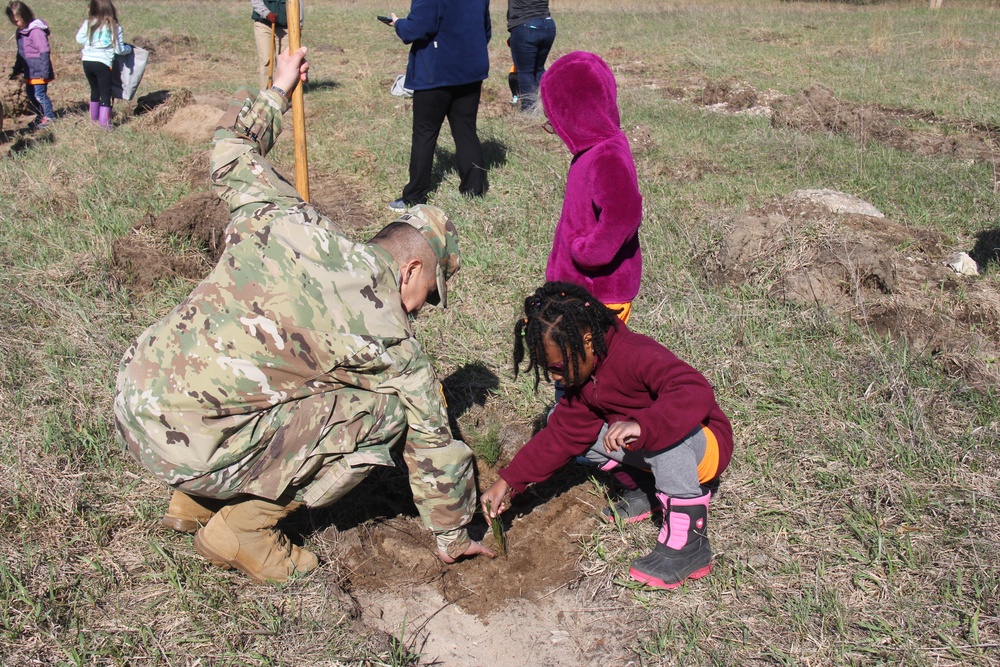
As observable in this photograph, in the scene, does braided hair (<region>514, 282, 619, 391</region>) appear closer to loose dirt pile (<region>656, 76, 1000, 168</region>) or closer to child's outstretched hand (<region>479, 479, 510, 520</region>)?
child's outstretched hand (<region>479, 479, 510, 520</region>)

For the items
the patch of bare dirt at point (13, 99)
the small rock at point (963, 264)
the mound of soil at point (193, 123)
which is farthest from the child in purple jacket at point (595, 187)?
the patch of bare dirt at point (13, 99)

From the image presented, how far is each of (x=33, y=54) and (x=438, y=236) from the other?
8.38m

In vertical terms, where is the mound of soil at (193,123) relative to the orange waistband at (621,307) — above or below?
above

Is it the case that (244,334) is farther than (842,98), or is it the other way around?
(842,98)

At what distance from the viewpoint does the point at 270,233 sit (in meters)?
2.24

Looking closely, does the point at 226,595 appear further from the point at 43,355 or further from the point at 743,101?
the point at 743,101

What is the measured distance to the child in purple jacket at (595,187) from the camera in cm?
288

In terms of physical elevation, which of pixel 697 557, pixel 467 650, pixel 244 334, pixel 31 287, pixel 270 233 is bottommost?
pixel 467 650

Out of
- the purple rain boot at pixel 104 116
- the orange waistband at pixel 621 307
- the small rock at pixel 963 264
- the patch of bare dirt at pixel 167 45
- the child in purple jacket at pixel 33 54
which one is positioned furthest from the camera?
the patch of bare dirt at pixel 167 45

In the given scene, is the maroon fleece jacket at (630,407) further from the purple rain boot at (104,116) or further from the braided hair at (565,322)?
the purple rain boot at (104,116)


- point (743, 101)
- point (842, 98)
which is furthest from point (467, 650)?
point (842, 98)

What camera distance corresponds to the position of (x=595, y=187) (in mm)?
2918

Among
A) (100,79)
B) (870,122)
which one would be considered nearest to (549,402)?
(870,122)

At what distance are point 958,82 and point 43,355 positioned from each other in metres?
9.77
